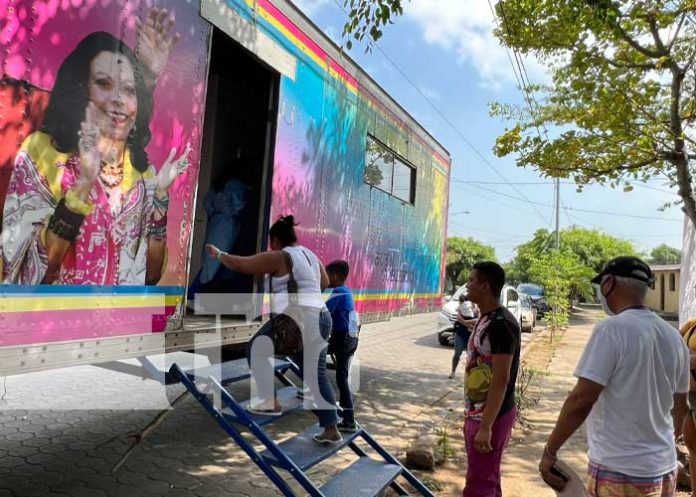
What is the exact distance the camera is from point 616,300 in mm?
2262

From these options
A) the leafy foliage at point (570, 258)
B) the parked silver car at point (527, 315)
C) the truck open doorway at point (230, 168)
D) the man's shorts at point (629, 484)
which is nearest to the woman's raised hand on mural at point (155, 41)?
the truck open doorway at point (230, 168)

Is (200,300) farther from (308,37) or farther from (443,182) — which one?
(443,182)

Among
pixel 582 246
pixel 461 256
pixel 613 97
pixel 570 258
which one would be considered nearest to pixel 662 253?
pixel 461 256

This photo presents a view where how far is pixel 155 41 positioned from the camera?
10.2ft

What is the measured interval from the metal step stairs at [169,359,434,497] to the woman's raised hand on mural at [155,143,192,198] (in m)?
1.16

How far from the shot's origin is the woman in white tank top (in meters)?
3.50

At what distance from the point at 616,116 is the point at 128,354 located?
5.85 meters

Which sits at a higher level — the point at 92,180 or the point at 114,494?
the point at 92,180

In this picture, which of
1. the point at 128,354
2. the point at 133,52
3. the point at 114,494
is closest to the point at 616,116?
the point at 133,52

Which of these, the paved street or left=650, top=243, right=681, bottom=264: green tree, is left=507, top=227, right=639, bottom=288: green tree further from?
left=650, top=243, right=681, bottom=264: green tree

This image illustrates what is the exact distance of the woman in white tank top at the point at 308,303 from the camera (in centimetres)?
350

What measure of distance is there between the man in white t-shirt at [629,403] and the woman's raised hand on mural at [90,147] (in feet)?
8.00

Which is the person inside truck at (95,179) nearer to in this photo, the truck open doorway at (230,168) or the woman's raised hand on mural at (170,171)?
the woman's raised hand on mural at (170,171)

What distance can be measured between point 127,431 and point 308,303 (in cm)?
257
